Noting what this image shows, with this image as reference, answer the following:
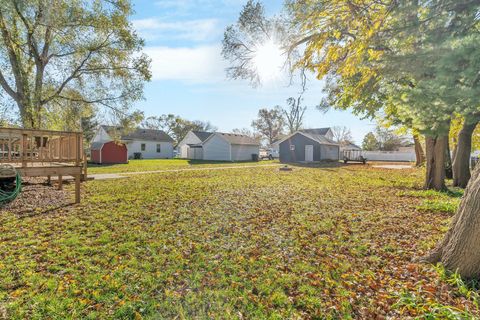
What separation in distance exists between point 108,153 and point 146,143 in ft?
34.6

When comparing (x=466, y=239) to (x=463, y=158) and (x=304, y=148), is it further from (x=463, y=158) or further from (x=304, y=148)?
(x=304, y=148)

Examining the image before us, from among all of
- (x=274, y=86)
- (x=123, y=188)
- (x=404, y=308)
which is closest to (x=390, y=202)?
(x=274, y=86)

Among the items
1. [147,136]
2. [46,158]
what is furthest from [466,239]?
[147,136]

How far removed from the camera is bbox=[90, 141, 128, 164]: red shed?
2616 cm

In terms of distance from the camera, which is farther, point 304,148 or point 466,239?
point 304,148

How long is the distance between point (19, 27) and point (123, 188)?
7709 mm

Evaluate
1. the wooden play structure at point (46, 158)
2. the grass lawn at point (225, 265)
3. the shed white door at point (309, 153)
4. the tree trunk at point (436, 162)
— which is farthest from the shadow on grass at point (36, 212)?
the shed white door at point (309, 153)

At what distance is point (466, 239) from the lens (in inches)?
126

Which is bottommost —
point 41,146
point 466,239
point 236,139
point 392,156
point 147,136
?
point 466,239

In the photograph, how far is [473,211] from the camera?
10.4ft

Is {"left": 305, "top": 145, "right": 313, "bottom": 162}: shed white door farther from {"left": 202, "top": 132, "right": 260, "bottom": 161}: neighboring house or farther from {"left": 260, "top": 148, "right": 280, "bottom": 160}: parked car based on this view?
{"left": 260, "top": 148, "right": 280, "bottom": 160}: parked car

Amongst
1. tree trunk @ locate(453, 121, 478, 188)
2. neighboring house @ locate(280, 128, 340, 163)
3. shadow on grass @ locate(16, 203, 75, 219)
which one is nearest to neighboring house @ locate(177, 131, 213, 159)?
neighboring house @ locate(280, 128, 340, 163)

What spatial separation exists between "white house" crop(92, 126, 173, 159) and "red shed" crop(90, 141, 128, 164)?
23.0ft

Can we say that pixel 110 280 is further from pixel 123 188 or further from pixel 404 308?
pixel 123 188
